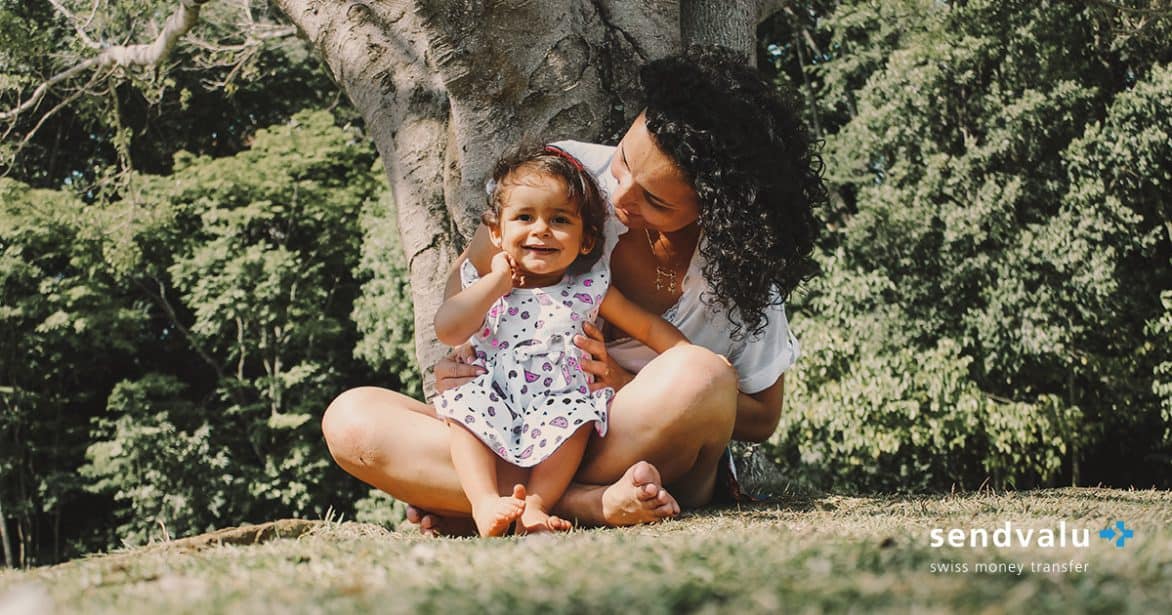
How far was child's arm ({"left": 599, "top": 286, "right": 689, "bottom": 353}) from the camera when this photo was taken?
2848 millimetres

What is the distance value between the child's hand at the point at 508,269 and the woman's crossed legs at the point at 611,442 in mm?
415

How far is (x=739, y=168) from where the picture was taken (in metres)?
2.79

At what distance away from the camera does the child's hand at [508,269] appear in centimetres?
272

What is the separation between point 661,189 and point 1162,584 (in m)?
1.75

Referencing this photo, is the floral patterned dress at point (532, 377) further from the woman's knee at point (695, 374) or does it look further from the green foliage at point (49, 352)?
the green foliage at point (49, 352)

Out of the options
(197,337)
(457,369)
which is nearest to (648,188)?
(457,369)

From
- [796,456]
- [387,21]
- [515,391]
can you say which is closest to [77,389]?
[796,456]

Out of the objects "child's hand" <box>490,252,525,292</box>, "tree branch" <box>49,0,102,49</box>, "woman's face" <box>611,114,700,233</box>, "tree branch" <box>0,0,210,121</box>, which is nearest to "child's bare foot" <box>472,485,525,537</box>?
"child's hand" <box>490,252,525,292</box>

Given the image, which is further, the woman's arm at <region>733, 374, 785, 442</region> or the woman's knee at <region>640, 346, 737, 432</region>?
the woman's arm at <region>733, 374, 785, 442</region>

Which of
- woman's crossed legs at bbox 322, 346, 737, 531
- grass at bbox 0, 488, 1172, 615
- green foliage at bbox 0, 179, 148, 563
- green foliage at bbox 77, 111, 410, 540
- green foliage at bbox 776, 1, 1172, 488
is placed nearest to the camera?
grass at bbox 0, 488, 1172, 615

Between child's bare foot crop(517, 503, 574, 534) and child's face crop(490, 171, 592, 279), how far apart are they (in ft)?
2.27

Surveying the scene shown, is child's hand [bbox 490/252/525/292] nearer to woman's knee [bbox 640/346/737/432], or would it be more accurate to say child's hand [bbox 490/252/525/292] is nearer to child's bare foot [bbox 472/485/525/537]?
woman's knee [bbox 640/346/737/432]

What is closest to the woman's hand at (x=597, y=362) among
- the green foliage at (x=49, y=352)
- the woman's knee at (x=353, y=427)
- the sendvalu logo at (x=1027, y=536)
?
the woman's knee at (x=353, y=427)

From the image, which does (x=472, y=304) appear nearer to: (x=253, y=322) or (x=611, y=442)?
Answer: (x=611, y=442)
